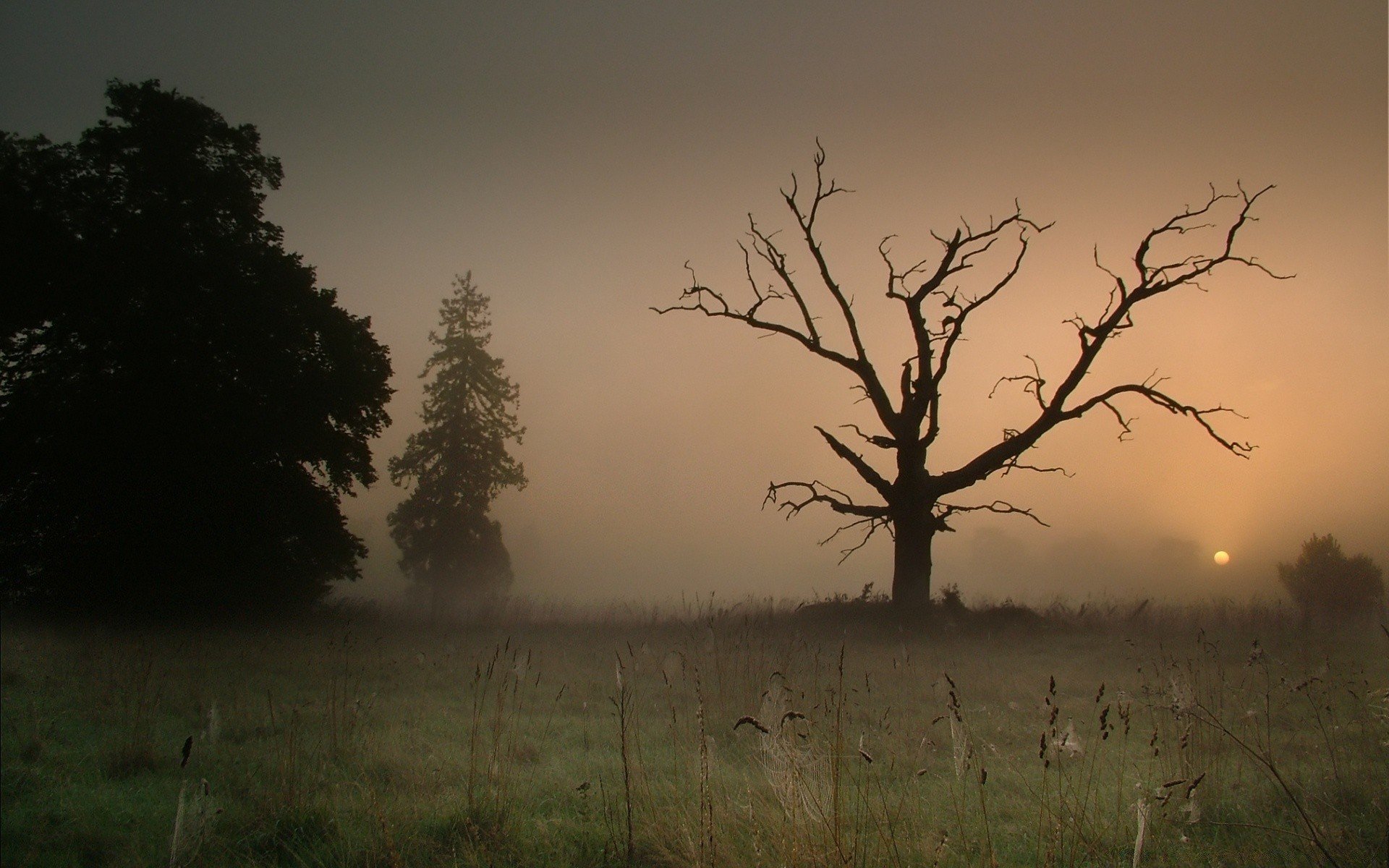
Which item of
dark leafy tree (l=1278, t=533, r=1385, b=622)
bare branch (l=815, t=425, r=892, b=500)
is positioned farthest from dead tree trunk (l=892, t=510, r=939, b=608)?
dark leafy tree (l=1278, t=533, r=1385, b=622)

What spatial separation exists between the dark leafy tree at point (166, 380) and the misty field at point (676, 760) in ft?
10.5

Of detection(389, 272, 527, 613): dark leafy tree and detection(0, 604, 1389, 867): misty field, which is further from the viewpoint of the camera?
detection(389, 272, 527, 613): dark leafy tree

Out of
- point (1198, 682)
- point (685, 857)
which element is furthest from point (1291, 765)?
point (685, 857)

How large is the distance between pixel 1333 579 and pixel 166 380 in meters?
31.1

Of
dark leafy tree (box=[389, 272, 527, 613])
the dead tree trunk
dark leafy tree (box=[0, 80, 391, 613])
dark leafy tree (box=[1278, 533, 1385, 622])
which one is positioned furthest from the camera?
dark leafy tree (box=[389, 272, 527, 613])

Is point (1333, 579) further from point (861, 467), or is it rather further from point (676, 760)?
point (676, 760)

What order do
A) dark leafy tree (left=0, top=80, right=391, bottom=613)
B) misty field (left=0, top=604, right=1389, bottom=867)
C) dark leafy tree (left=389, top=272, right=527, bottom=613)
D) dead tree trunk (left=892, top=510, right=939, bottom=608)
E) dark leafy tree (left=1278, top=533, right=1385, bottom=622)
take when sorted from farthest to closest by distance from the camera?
dark leafy tree (left=389, top=272, right=527, bottom=613), dark leafy tree (left=1278, top=533, right=1385, bottom=622), dead tree trunk (left=892, top=510, right=939, bottom=608), dark leafy tree (left=0, top=80, right=391, bottom=613), misty field (left=0, top=604, right=1389, bottom=867)

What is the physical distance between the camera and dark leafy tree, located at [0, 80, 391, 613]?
513 inches

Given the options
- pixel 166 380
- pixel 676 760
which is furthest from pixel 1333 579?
pixel 166 380

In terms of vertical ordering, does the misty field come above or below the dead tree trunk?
below

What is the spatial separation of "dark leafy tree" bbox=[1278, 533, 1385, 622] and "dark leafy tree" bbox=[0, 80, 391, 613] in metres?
26.9

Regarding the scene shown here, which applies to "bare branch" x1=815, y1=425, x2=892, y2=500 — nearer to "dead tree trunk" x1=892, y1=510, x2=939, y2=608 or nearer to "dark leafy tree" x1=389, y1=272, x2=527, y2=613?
"dead tree trunk" x1=892, y1=510, x2=939, y2=608

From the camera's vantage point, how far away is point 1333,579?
70.4 ft

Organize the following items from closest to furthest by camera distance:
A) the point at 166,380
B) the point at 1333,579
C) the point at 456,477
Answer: the point at 166,380, the point at 1333,579, the point at 456,477
